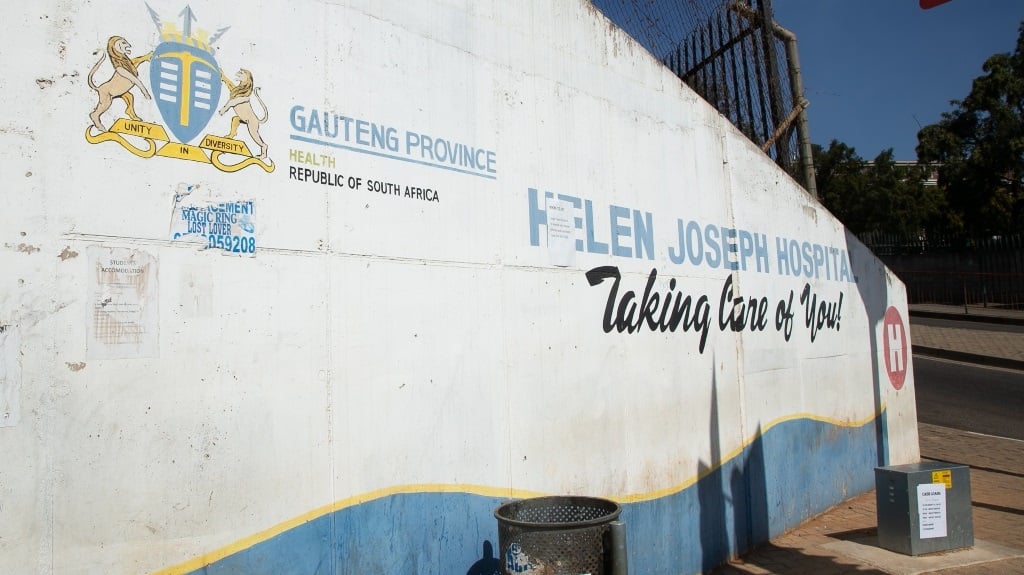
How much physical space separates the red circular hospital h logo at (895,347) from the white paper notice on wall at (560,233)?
598cm

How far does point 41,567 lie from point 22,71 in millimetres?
1903

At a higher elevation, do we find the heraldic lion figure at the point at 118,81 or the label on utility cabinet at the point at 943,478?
the heraldic lion figure at the point at 118,81

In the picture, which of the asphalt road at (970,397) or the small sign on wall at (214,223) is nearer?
the small sign on wall at (214,223)

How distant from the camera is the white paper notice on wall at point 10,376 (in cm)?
293

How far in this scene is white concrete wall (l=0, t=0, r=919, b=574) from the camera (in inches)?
122

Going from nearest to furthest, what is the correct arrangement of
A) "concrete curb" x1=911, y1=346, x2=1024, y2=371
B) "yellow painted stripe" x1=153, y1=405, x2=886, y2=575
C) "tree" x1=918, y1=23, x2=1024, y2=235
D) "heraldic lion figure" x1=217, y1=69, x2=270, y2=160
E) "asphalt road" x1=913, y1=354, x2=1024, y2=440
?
A: "yellow painted stripe" x1=153, y1=405, x2=886, y2=575
"heraldic lion figure" x1=217, y1=69, x2=270, y2=160
"asphalt road" x1=913, y1=354, x2=1024, y2=440
"concrete curb" x1=911, y1=346, x2=1024, y2=371
"tree" x1=918, y1=23, x2=1024, y2=235

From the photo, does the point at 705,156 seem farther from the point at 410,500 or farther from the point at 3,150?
→ the point at 3,150

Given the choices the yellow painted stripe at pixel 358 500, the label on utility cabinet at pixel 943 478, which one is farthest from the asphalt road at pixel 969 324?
the yellow painted stripe at pixel 358 500

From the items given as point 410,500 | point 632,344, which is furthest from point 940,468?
point 410,500

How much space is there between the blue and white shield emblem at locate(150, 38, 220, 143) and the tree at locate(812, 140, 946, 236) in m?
30.7

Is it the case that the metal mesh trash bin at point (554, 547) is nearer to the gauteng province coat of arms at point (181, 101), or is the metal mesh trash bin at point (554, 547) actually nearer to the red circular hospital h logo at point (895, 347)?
the gauteng province coat of arms at point (181, 101)

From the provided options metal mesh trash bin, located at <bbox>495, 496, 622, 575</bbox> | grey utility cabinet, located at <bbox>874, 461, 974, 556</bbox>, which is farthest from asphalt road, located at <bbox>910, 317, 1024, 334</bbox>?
metal mesh trash bin, located at <bbox>495, 496, 622, 575</bbox>

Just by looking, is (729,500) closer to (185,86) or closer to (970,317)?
(185,86)

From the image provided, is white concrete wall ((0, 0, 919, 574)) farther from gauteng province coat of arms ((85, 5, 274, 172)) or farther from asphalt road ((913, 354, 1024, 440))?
asphalt road ((913, 354, 1024, 440))
